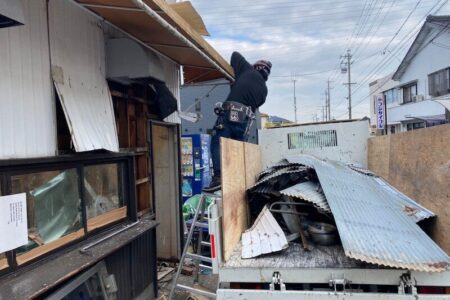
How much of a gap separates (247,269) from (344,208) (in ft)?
3.11

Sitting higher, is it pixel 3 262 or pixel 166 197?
pixel 3 262

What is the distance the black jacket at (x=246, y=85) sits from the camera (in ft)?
18.0

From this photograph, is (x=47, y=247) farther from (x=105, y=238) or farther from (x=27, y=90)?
(x=27, y=90)

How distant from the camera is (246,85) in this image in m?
5.47

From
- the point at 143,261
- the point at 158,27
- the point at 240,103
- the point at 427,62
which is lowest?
the point at 143,261

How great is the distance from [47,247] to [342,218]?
2442 millimetres

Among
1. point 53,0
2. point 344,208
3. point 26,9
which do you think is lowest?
point 344,208

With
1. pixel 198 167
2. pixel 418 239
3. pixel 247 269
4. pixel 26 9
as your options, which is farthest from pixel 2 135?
pixel 198 167

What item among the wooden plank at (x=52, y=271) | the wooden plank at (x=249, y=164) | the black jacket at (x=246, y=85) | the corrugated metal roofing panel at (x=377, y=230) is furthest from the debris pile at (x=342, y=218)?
the black jacket at (x=246, y=85)

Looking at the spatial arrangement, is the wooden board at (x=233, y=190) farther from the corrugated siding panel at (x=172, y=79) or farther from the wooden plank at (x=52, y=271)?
the corrugated siding panel at (x=172, y=79)

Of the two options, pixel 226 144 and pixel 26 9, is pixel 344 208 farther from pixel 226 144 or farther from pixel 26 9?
pixel 26 9

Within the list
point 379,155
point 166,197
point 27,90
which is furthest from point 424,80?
point 27,90

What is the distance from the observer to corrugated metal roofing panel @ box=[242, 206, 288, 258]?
2992 millimetres

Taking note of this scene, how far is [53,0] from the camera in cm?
328
